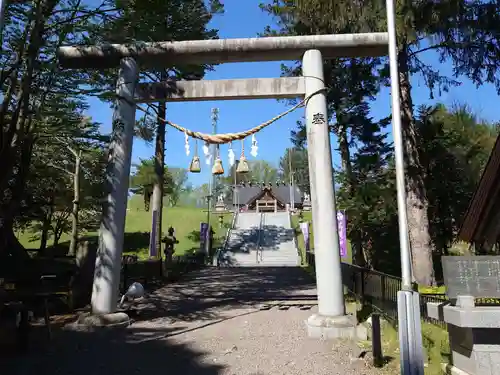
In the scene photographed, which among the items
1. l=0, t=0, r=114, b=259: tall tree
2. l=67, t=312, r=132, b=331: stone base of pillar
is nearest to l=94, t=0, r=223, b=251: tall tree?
l=0, t=0, r=114, b=259: tall tree

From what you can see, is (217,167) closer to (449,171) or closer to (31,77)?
(31,77)

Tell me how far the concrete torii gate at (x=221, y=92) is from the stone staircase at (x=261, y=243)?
18322 mm

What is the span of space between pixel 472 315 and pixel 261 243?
28.2 m

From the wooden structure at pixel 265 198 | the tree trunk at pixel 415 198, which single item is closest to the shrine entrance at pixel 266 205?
the wooden structure at pixel 265 198

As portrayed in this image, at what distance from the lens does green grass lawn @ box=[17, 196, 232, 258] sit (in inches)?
1254

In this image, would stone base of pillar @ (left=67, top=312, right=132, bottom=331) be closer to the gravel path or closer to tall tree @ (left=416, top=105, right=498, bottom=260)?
the gravel path

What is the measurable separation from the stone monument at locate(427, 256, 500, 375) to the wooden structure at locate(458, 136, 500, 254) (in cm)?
149

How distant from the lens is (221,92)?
828cm

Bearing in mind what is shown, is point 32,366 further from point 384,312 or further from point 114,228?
point 384,312

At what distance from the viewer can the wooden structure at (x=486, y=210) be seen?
5.76 metres

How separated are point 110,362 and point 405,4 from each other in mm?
10468

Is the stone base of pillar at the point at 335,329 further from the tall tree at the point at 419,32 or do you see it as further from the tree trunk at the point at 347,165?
the tree trunk at the point at 347,165

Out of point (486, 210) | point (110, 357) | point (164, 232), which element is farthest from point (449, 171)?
point (164, 232)

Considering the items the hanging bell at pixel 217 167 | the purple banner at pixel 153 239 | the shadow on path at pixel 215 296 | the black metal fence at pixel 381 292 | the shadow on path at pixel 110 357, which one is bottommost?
the shadow on path at pixel 110 357
